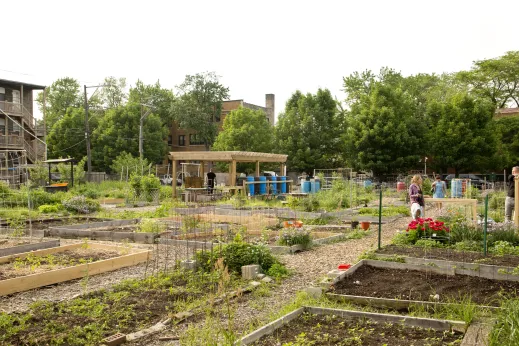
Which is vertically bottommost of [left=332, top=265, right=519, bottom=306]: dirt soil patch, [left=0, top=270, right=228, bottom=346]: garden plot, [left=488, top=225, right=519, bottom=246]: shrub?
[left=0, top=270, right=228, bottom=346]: garden plot

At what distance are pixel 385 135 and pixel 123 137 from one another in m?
25.1

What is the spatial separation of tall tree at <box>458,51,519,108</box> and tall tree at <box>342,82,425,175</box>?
27.2 feet


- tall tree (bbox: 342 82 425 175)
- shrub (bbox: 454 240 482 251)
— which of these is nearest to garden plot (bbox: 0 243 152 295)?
shrub (bbox: 454 240 482 251)

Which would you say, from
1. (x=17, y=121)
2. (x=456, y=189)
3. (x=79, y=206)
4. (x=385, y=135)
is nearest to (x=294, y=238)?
(x=79, y=206)

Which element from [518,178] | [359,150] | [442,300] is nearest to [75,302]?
[442,300]

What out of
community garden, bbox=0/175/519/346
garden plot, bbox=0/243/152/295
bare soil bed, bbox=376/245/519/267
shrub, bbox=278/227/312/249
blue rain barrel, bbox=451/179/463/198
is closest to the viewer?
community garden, bbox=0/175/519/346

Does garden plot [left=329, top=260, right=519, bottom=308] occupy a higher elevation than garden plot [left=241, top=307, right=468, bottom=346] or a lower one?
higher

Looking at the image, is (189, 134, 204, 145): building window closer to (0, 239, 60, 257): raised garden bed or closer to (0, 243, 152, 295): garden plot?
(0, 239, 60, 257): raised garden bed

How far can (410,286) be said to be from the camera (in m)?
6.57

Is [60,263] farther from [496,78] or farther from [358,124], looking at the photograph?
[496,78]

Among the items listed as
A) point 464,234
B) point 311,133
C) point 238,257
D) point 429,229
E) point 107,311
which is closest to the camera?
point 107,311

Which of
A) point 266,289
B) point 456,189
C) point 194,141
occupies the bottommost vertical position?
Answer: point 266,289

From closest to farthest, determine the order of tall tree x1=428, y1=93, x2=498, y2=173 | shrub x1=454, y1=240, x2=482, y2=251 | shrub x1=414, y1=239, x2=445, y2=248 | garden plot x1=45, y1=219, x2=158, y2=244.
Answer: shrub x1=454, y1=240, x2=482, y2=251 < shrub x1=414, y1=239, x2=445, y2=248 < garden plot x1=45, y1=219, x2=158, y2=244 < tall tree x1=428, y1=93, x2=498, y2=173

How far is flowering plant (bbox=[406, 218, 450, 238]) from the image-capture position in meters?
9.78
